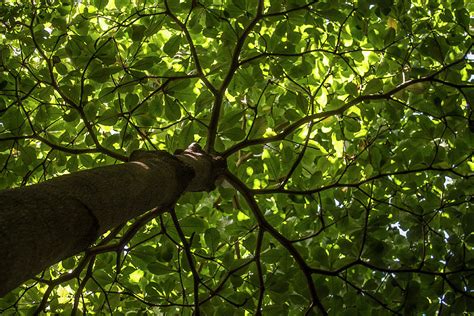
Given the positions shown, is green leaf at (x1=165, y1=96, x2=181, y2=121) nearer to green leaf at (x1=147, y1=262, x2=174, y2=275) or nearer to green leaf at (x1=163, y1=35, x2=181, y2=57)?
green leaf at (x1=163, y1=35, x2=181, y2=57)

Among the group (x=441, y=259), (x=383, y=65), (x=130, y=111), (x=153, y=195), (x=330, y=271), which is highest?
(x=383, y=65)

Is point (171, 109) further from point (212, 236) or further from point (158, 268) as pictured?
point (158, 268)

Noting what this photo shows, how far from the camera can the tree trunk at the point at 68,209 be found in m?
0.93

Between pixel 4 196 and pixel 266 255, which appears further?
pixel 266 255

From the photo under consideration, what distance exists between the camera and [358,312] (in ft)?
8.02

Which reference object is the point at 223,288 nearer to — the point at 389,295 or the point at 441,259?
the point at 389,295

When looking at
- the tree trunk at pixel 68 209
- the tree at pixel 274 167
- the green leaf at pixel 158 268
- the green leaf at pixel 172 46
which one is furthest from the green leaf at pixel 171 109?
the tree trunk at pixel 68 209

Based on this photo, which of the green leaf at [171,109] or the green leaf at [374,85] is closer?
the green leaf at [374,85]

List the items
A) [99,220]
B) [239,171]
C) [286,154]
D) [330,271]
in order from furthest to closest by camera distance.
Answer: [239,171]
[286,154]
[330,271]
[99,220]

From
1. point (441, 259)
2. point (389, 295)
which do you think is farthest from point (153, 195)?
point (441, 259)

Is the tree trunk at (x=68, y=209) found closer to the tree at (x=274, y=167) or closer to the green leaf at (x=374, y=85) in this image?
the tree at (x=274, y=167)

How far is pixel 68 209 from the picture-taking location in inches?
43.8

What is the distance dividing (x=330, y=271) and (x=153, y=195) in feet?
3.86

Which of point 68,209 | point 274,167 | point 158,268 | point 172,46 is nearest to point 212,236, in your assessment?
point 158,268
